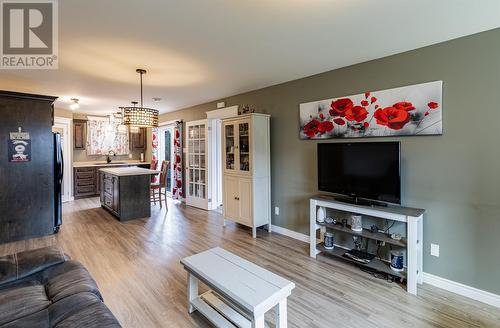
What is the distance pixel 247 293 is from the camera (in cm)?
161

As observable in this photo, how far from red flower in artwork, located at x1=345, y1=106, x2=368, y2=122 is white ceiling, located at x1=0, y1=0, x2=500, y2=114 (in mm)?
565

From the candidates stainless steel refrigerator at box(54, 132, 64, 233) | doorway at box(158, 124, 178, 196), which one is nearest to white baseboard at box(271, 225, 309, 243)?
stainless steel refrigerator at box(54, 132, 64, 233)

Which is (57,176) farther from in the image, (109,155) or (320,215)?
(320,215)

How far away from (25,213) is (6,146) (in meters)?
1.02

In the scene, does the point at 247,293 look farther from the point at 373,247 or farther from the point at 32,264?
the point at 373,247

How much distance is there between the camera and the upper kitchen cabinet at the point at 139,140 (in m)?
7.96

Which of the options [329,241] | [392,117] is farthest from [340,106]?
[329,241]

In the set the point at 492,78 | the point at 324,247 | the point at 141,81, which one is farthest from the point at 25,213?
the point at 492,78

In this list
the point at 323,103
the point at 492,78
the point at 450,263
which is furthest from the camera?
the point at 323,103

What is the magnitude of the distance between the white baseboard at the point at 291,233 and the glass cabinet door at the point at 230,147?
4.02ft

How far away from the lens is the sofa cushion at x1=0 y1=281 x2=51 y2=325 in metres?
1.31

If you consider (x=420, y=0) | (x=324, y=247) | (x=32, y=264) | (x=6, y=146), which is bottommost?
(x=324, y=247)

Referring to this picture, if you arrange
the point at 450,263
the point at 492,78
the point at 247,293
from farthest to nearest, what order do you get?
1. the point at 450,263
2. the point at 492,78
3. the point at 247,293

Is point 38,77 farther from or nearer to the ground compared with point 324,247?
farther from the ground
